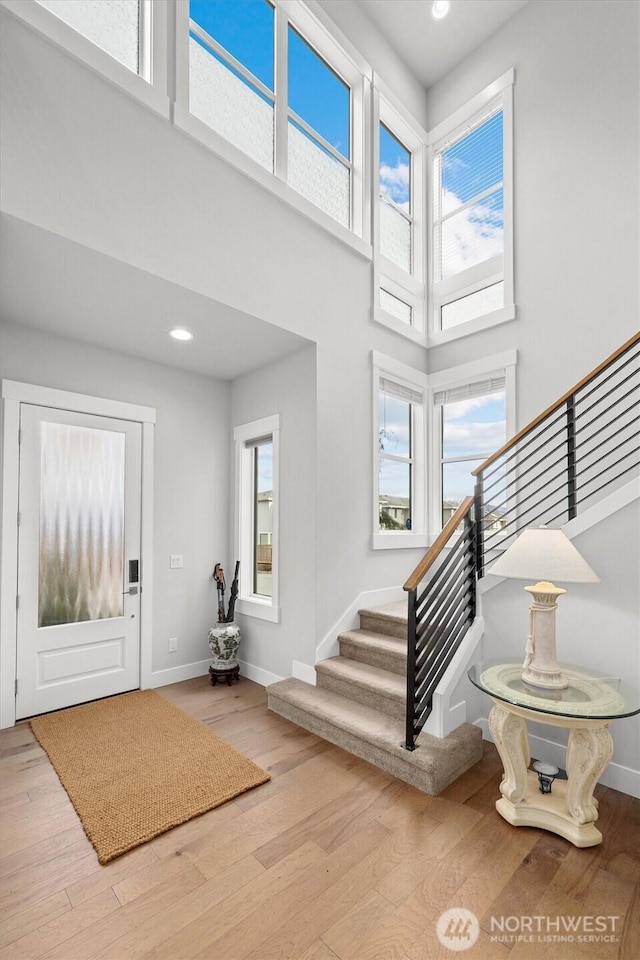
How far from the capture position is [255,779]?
8.40ft

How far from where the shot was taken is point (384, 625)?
3635 mm

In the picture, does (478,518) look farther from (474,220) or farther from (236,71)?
(236,71)

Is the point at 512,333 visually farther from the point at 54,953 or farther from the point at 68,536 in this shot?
the point at 54,953

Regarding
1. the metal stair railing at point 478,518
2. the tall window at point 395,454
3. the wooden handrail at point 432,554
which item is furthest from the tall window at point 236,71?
the wooden handrail at point 432,554

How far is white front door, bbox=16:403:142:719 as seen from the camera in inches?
131

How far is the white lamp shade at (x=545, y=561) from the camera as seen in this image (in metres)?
2.16

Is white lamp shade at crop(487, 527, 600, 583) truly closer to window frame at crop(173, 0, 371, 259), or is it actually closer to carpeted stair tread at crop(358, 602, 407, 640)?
carpeted stair tread at crop(358, 602, 407, 640)

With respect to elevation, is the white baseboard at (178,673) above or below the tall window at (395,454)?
below

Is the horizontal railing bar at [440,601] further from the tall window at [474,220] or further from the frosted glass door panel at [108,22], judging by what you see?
the frosted glass door panel at [108,22]

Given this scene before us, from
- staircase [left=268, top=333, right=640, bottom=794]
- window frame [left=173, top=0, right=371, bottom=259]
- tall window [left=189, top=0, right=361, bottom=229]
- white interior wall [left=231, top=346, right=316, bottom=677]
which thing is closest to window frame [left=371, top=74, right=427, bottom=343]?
window frame [left=173, top=0, right=371, bottom=259]

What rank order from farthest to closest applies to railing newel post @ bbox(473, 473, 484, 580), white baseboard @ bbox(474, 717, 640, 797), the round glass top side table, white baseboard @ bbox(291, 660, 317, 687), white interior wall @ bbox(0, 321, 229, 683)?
white interior wall @ bbox(0, 321, 229, 683)
white baseboard @ bbox(291, 660, 317, 687)
railing newel post @ bbox(473, 473, 484, 580)
white baseboard @ bbox(474, 717, 640, 797)
the round glass top side table

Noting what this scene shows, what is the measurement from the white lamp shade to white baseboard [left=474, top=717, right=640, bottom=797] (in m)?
1.18

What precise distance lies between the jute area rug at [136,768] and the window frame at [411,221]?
357 cm

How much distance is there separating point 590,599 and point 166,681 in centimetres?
334
